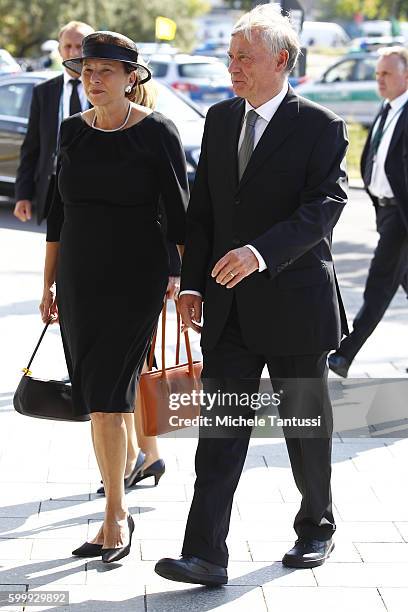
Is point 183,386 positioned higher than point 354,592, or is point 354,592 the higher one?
point 183,386

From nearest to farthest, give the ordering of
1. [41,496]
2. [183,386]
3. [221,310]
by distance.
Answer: [221,310]
[183,386]
[41,496]

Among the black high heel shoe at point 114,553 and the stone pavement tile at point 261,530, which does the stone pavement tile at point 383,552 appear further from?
the black high heel shoe at point 114,553

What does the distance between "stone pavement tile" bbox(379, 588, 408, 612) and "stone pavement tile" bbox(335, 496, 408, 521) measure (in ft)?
2.51

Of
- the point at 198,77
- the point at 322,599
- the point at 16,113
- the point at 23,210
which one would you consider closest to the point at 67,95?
the point at 23,210

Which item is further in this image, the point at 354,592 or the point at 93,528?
the point at 93,528

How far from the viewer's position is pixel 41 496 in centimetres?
534

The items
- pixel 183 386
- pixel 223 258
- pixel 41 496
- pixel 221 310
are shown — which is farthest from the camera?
pixel 41 496

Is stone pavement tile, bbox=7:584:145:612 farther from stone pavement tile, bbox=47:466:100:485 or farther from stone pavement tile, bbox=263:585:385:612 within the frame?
stone pavement tile, bbox=47:466:100:485

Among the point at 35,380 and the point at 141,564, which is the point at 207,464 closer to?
the point at 141,564

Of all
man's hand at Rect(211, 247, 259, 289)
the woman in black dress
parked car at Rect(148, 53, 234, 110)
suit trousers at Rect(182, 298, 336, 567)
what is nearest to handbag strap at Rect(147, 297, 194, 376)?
the woman in black dress

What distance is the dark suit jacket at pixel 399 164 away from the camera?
756 centimetres

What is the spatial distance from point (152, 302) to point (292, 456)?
787 mm

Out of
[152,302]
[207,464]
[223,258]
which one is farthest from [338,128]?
[207,464]

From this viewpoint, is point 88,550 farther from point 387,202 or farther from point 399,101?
point 399,101
